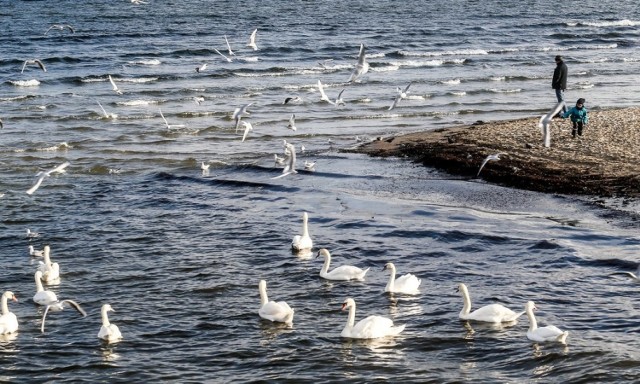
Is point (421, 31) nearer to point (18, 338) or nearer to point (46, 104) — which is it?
point (46, 104)

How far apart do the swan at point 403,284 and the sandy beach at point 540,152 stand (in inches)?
259

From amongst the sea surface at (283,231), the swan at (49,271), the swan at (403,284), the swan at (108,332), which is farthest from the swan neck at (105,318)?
the swan at (403,284)

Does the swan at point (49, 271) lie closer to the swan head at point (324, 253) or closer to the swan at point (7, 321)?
the swan at point (7, 321)

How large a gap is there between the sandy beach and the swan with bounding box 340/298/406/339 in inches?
328

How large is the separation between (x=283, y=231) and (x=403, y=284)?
4628mm

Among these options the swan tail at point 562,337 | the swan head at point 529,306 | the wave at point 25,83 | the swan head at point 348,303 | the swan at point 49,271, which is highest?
the wave at point 25,83

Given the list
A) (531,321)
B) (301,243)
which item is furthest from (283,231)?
(531,321)

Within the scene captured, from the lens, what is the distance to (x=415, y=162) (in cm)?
2669

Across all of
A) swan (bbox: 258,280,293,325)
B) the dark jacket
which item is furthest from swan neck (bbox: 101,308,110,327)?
the dark jacket

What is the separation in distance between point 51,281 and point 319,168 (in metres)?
10.1

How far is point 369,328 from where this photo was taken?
15.2 m

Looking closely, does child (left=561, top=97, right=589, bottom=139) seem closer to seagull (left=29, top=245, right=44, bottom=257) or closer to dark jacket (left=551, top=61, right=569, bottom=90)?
dark jacket (left=551, top=61, right=569, bottom=90)

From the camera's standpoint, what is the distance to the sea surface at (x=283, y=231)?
14.8 m

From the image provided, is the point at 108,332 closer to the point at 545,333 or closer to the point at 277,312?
the point at 277,312
